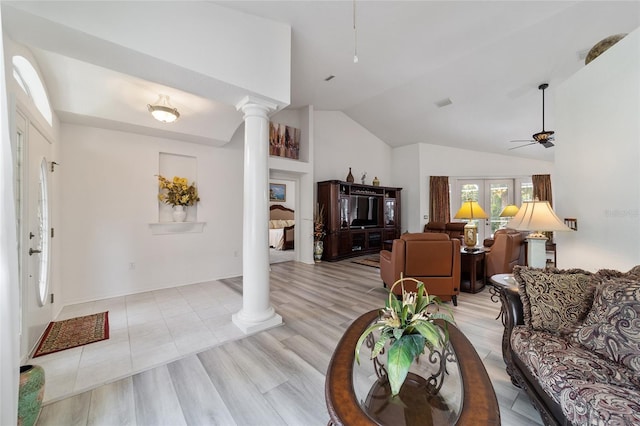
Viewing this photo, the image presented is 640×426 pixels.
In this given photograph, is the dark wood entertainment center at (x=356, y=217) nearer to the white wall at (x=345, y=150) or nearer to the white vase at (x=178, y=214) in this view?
the white wall at (x=345, y=150)

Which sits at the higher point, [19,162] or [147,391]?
[19,162]

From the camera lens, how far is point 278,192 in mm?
8430

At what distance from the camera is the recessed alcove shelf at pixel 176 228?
399 cm

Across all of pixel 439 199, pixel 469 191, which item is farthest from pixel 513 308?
pixel 469 191

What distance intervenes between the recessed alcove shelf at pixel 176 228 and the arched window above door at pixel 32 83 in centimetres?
176

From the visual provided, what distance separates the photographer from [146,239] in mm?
3910

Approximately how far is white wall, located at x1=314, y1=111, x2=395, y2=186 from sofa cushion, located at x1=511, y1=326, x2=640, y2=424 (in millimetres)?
5686

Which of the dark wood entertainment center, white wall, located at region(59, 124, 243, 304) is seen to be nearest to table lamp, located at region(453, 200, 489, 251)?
the dark wood entertainment center

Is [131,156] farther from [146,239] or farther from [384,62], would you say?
[384,62]

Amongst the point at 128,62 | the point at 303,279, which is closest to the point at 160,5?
the point at 128,62

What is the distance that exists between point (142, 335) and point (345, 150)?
6198 mm

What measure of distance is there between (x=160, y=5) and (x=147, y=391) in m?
2.94

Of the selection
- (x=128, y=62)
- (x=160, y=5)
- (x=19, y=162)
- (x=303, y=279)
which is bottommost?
(x=303, y=279)

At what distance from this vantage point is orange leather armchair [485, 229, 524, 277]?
397 cm
